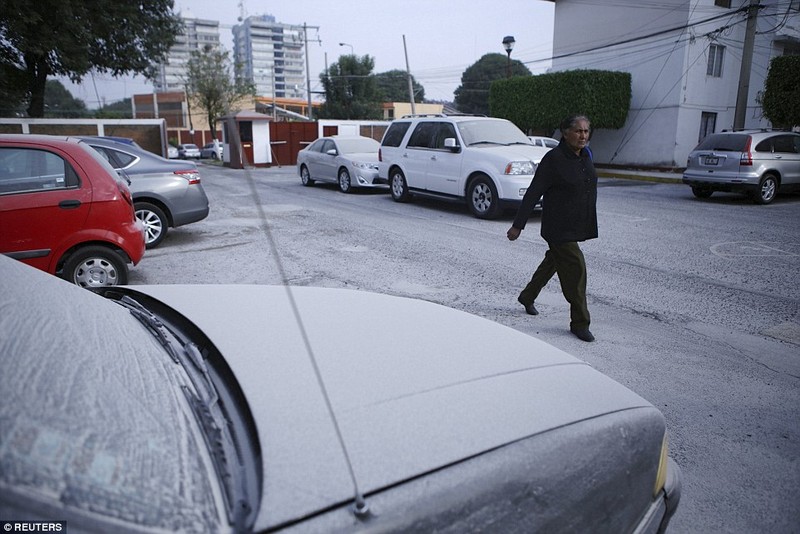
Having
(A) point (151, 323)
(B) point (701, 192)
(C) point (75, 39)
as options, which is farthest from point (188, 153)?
(A) point (151, 323)

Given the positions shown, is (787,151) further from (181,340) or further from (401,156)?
(181,340)

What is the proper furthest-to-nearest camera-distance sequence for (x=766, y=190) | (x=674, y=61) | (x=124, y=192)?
(x=674, y=61) → (x=766, y=190) → (x=124, y=192)

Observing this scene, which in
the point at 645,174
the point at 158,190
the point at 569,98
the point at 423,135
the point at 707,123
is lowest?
the point at 645,174

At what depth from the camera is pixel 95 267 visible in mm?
5473

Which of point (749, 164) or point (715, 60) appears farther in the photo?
point (715, 60)

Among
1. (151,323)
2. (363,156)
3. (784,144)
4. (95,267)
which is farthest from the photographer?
(363,156)

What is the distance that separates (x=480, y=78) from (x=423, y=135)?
80263mm

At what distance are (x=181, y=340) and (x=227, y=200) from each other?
12.3 m

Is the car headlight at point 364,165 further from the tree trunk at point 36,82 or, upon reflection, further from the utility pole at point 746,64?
the tree trunk at point 36,82

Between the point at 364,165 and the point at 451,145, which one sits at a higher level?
the point at 451,145

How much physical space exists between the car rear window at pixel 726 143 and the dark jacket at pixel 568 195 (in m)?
9.85

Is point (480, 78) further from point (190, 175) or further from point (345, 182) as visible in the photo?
point (190, 175)

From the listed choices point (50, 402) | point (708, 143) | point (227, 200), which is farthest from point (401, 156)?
point (50, 402)

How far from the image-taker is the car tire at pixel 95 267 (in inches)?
210
